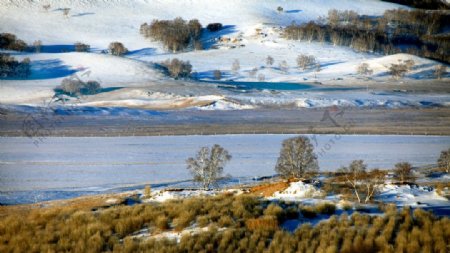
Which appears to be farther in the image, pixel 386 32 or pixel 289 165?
pixel 386 32

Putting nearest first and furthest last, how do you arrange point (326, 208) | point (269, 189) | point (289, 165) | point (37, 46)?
point (326, 208)
point (269, 189)
point (289, 165)
point (37, 46)

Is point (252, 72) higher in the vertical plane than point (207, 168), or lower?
higher

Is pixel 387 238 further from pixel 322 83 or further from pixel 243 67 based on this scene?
pixel 243 67

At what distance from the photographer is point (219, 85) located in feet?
249

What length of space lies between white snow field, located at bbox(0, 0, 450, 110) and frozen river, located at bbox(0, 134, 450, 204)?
73.6 feet

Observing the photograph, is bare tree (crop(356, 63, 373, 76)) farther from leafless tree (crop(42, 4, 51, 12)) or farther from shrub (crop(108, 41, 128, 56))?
leafless tree (crop(42, 4, 51, 12))

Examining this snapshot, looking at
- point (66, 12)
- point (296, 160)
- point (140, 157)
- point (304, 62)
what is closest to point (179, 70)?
point (304, 62)

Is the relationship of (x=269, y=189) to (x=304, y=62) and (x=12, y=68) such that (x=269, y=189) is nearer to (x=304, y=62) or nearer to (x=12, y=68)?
(x=12, y=68)

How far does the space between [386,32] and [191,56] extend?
72849 millimetres

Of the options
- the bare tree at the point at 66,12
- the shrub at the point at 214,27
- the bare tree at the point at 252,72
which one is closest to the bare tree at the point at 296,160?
the bare tree at the point at 252,72

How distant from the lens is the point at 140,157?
105ft

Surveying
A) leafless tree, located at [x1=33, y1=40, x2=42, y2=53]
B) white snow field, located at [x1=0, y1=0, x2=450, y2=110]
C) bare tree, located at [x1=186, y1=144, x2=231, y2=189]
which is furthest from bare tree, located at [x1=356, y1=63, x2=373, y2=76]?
bare tree, located at [x1=186, y1=144, x2=231, y2=189]

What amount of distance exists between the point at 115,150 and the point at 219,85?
4326 centimetres

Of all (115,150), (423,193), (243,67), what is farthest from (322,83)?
(423,193)
